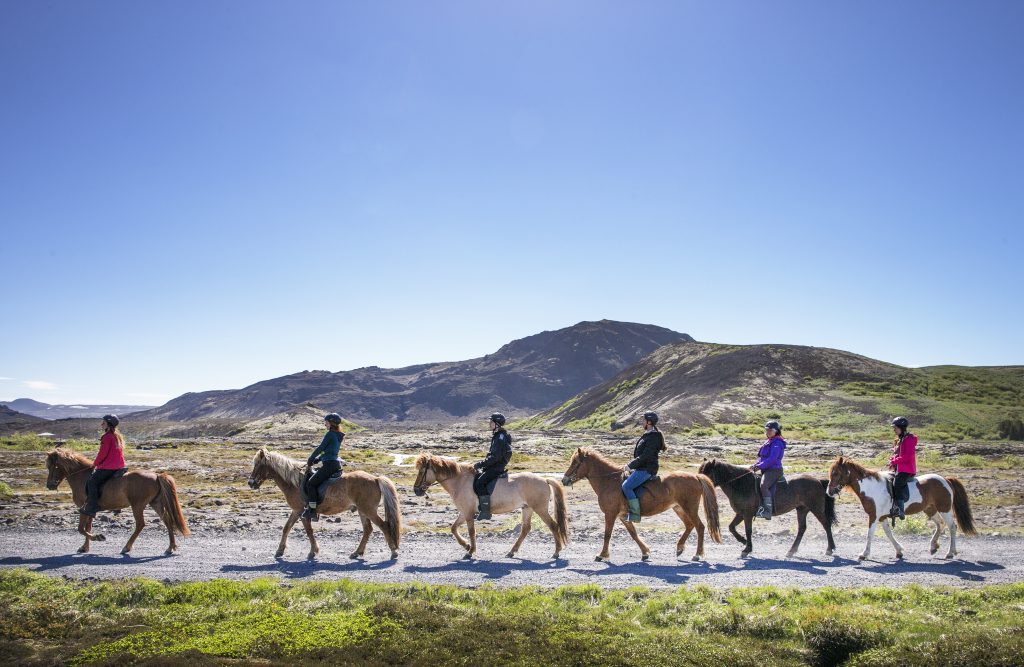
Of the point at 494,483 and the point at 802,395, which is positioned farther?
the point at 802,395

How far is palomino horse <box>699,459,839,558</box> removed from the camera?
554 inches

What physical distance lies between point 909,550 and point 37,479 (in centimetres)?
3371

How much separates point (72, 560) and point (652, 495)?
11910mm

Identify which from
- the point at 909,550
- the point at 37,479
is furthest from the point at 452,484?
the point at 37,479

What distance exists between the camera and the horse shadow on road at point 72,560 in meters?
11.3

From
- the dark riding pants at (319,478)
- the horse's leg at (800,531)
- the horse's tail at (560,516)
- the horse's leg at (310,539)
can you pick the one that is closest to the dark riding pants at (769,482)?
the horse's leg at (800,531)

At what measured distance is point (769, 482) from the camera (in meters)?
14.0

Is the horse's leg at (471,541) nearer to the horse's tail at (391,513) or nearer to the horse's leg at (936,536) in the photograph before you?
the horse's tail at (391,513)

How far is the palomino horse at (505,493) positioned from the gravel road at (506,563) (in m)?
0.68

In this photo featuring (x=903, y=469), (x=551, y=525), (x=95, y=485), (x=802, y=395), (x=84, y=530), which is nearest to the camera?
(x=84, y=530)

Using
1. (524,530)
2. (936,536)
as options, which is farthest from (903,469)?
(524,530)

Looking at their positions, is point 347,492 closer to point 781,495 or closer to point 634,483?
point 634,483

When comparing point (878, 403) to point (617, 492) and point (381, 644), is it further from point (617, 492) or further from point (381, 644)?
point (381, 644)

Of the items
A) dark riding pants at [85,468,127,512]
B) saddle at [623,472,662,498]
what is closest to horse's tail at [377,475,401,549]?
saddle at [623,472,662,498]
